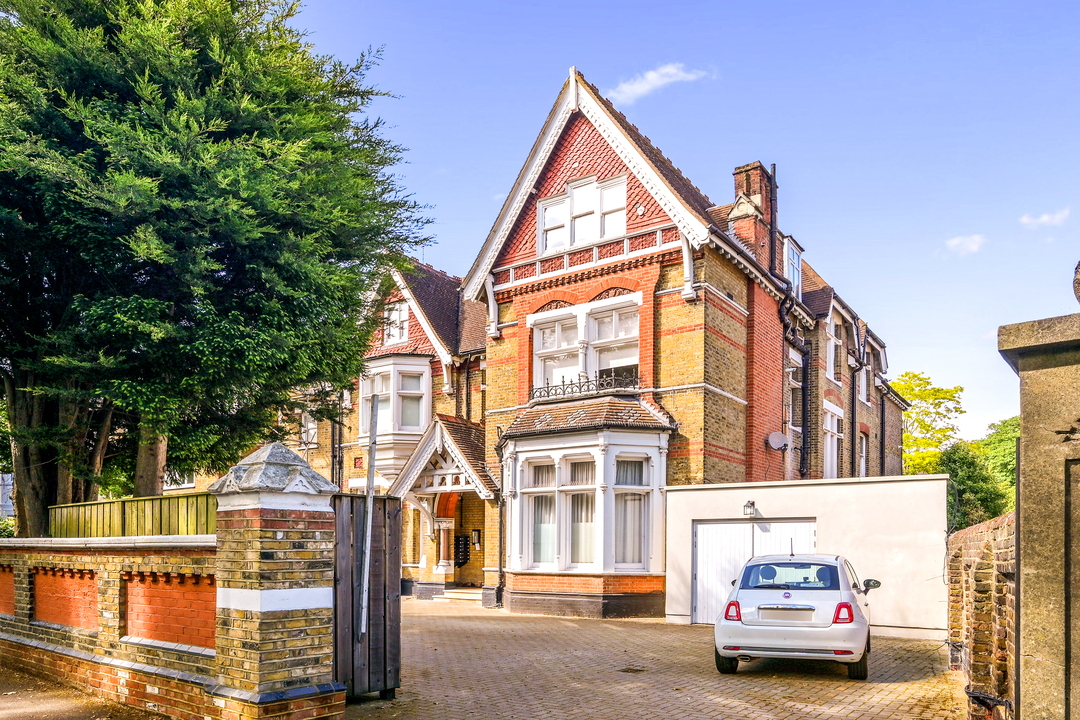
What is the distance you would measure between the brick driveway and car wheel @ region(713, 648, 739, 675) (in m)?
0.16

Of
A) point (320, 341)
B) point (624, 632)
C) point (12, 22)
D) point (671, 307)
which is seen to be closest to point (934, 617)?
point (624, 632)

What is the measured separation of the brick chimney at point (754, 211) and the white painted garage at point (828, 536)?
796 centimetres

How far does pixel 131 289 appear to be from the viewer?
12031 mm

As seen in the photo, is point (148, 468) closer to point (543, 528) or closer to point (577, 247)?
point (543, 528)

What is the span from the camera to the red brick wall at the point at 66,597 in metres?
9.96

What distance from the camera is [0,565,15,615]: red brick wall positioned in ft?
39.8

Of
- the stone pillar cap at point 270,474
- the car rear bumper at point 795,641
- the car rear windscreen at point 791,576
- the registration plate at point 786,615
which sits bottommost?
the car rear bumper at point 795,641

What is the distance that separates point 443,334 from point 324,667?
19.8 m

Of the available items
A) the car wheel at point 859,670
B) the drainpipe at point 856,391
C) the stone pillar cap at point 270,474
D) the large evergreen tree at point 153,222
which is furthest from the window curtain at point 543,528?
the drainpipe at point 856,391

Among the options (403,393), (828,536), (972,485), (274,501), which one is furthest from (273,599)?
(972,485)

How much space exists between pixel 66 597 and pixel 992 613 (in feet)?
33.4

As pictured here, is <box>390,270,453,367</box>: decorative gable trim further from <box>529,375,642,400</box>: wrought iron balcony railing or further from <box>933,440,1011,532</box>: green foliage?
<box>933,440,1011,532</box>: green foliage

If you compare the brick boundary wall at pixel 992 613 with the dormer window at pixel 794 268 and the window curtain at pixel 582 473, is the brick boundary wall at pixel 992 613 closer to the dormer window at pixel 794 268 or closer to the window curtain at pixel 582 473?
the window curtain at pixel 582 473

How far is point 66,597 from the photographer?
1054 cm
